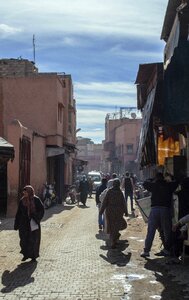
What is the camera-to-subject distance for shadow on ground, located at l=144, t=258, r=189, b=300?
7.47 m

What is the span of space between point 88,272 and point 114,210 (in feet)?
10.9

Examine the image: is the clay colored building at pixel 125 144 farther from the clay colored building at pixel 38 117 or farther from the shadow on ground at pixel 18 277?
the shadow on ground at pixel 18 277

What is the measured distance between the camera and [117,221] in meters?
12.2

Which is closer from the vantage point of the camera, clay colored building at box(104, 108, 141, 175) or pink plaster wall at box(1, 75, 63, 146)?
pink plaster wall at box(1, 75, 63, 146)

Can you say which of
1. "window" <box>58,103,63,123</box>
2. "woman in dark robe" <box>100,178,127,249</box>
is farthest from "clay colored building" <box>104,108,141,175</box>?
"woman in dark robe" <box>100,178,127,249</box>

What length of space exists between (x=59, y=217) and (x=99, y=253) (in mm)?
8665

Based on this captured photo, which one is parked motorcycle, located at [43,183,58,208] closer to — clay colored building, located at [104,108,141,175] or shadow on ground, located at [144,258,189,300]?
shadow on ground, located at [144,258,189,300]

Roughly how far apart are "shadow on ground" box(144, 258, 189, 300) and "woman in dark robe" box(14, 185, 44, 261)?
2253mm

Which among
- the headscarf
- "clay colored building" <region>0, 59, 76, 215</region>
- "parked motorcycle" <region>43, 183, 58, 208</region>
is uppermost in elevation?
"clay colored building" <region>0, 59, 76, 215</region>

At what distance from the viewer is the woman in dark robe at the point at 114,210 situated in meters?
12.0

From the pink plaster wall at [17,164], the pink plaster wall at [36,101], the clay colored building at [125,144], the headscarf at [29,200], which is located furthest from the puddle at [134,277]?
the clay colored building at [125,144]

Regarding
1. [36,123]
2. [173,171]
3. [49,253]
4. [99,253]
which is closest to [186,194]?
[173,171]

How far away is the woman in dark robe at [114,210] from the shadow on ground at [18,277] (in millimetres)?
2676

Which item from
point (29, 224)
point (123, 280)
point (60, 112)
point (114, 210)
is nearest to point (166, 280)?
point (123, 280)
